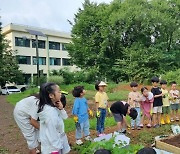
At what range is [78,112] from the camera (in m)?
5.89

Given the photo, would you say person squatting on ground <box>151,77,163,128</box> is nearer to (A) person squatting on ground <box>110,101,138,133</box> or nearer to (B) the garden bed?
(A) person squatting on ground <box>110,101,138,133</box>

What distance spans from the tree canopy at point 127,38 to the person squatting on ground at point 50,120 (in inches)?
825

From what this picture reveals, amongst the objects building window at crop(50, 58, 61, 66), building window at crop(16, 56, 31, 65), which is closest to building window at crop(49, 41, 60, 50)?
building window at crop(50, 58, 61, 66)

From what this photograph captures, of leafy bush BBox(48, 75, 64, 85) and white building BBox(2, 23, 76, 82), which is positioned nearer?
leafy bush BBox(48, 75, 64, 85)

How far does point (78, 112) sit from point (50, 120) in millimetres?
2884

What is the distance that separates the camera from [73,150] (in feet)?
17.4

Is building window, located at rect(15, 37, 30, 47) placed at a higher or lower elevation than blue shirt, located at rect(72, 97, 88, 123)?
higher

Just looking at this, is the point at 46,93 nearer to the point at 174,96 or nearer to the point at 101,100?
the point at 101,100

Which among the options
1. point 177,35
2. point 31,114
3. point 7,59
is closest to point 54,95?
point 31,114

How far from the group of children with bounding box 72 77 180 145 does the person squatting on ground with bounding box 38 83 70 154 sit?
8.48ft

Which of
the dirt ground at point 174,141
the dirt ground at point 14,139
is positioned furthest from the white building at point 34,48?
the dirt ground at point 174,141

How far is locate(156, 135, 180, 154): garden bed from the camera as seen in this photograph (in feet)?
14.4

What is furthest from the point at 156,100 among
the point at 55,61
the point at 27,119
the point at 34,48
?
the point at 55,61

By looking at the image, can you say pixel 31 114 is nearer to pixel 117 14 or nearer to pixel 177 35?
pixel 117 14
